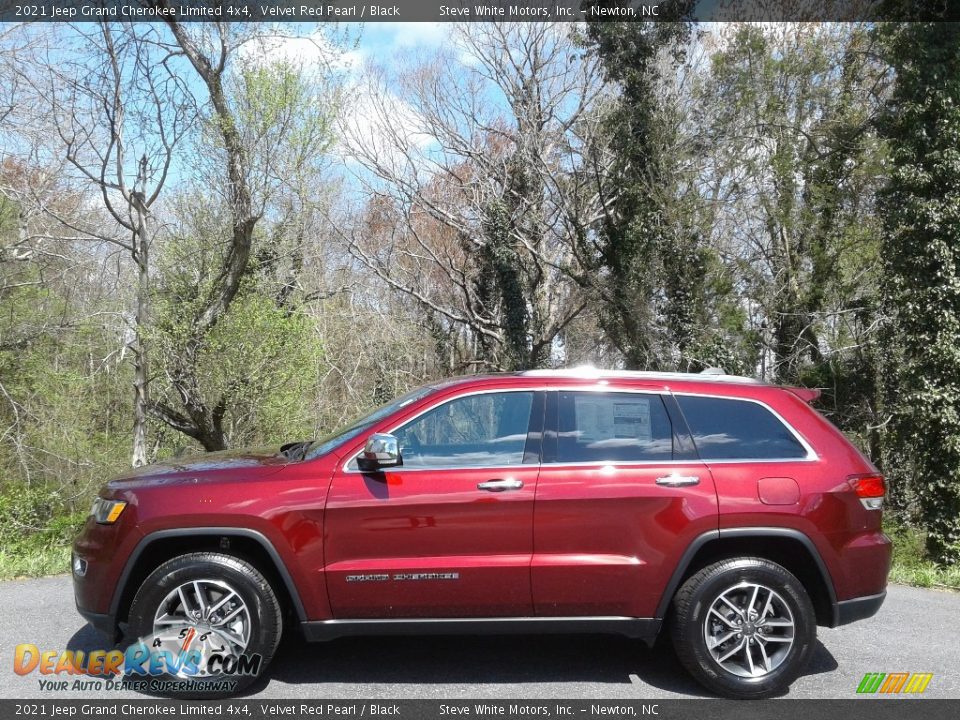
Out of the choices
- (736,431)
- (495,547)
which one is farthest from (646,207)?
(495,547)

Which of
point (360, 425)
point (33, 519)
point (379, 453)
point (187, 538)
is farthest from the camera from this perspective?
point (33, 519)

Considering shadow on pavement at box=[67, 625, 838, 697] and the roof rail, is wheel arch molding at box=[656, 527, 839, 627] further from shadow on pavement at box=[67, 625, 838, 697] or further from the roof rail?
the roof rail

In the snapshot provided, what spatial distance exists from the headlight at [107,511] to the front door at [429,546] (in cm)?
119

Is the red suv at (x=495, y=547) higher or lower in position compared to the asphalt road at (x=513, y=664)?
higher

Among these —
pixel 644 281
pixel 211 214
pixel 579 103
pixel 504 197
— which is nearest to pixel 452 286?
pixel 504 197

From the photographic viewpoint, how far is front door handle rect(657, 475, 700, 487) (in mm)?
4500

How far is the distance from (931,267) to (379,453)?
9.75 m

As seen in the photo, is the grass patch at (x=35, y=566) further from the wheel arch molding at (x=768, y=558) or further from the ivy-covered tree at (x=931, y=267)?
the ivy-covered tree at (x=931, y=267)

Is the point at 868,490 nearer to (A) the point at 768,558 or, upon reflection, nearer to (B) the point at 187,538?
(A) the point at 768,558

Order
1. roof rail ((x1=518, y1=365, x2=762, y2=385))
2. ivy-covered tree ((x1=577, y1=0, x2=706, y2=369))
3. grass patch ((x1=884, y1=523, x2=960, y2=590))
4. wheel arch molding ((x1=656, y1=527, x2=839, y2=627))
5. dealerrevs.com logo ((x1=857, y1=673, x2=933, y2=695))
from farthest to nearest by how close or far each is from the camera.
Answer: ivy-covered tree ((x1=577, y1=0, x2=706, y2=369)) → grass patch ((x1=884, y1=523, x2=960, y2=590)) → roof rail ((x1=518, y1=365, x2=762, y2=385)) → dealerrevs.com logo ((x1=857, y1=673, x2=933, y2=695)) → wheel arch molding ((x1=656, y1=527, x2=839, y2=627))

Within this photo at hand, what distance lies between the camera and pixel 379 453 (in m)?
4.35

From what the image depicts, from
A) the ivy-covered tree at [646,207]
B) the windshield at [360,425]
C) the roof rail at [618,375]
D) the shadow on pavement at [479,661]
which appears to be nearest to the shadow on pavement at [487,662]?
the shadow on pavement at [479,661]

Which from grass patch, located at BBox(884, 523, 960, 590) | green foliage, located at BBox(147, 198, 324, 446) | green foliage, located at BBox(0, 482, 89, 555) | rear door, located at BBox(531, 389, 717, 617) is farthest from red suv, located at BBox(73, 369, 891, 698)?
green foliage, located at BBox(147, 198, 324, 446)

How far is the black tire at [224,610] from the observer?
438cm
